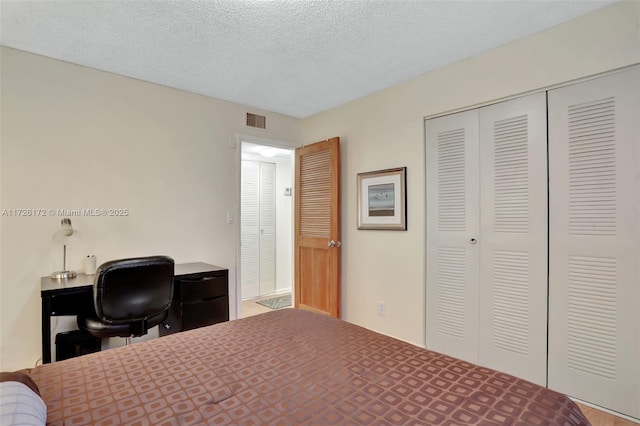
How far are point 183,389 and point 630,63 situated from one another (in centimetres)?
289

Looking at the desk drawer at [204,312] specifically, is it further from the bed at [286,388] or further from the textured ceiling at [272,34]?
the textured ceiling at [272,34]

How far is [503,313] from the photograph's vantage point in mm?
2402

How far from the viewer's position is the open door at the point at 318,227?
11.7 ft

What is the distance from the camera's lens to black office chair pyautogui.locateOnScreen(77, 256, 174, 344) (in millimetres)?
2006

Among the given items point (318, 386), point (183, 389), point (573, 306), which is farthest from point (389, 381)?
point (573, 306)

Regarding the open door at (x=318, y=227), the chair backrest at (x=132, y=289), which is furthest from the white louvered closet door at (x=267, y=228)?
the chair backrest at (x=132, y=289)

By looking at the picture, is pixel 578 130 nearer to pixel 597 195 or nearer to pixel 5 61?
pixel 597 195

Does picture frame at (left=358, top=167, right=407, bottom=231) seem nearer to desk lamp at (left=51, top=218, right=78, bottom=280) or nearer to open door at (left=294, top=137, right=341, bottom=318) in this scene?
open door at (left=294, top=137, right=341, bottom=318)

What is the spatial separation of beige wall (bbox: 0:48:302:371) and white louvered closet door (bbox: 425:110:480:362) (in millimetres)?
2100

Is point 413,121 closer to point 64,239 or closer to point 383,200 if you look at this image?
point 383,200

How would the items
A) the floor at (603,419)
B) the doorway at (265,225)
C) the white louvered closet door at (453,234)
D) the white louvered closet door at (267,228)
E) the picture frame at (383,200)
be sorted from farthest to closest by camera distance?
1. the white louvered closet door at (267,228)
2. the doorway at (265,225)
3. the picture frame at (383,200)
4. the white louvered closet door at (453,234)
5. the floor at (603,419)

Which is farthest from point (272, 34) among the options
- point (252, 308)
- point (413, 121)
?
point (252, 308)

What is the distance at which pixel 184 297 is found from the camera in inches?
105

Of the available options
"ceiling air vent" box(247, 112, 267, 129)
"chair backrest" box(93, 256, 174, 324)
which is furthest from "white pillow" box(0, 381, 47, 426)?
"ceiling air vent" box(247, 112, 267, 129)
